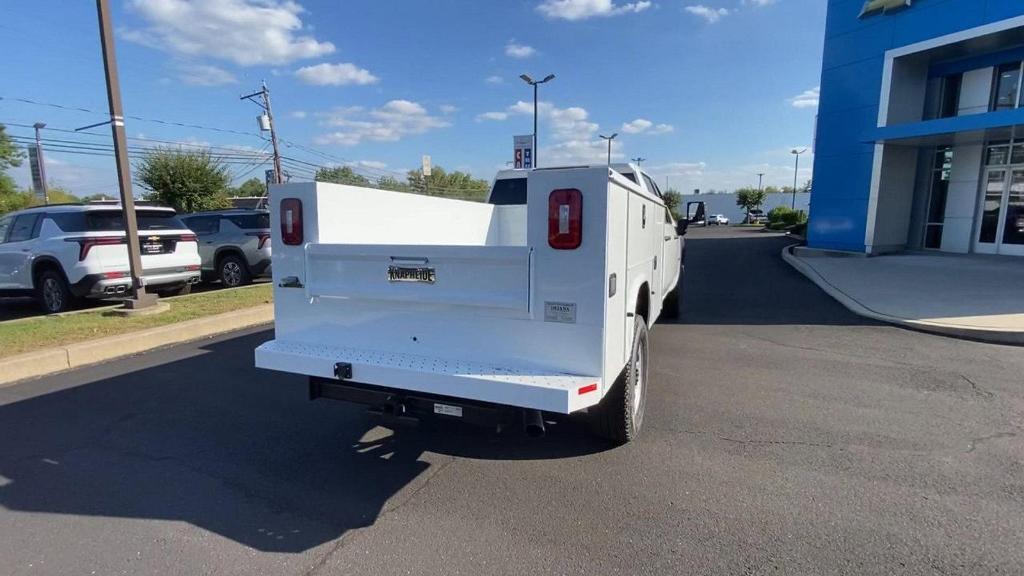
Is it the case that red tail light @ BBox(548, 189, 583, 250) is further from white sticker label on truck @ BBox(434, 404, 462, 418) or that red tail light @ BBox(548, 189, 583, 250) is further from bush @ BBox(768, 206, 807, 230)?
bush @ BBox(768, 206, 807, 230)

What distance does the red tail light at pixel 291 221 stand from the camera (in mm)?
3348

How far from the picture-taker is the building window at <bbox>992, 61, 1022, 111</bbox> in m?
15.6

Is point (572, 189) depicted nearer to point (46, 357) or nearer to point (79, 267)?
point (46, 357)

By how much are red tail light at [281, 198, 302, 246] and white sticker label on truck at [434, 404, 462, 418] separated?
1433 mm

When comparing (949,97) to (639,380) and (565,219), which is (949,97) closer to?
(639,380)

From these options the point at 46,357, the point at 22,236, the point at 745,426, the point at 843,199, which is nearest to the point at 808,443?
the point at 745,426

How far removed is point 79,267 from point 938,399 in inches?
445

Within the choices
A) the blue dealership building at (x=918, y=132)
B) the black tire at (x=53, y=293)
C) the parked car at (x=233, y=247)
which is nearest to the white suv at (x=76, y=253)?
the black tire at (x=53, y=293)

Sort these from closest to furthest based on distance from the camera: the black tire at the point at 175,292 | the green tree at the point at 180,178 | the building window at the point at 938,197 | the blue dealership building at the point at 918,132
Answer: the black tire at the point at 175,292
the blue dealership building at the point at 918,132
the building window at the point at 938,197
the green tree at the point at 180,178

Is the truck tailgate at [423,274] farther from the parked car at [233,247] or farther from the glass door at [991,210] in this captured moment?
the glass door at [991,210]

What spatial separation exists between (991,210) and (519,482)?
20.4 metres

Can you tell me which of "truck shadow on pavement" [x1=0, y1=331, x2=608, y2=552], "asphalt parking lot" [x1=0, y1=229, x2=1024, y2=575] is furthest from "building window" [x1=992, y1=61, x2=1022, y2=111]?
"truck shadow on pavement" [x1=0, y1=331, x2=608, y2=552]

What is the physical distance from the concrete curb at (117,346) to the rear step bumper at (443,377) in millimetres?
4030

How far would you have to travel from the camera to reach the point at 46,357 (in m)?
5.56
